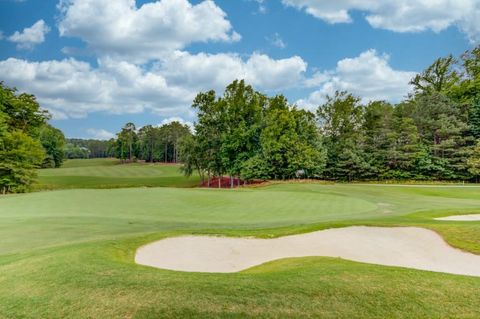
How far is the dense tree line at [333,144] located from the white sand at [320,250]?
1297 inches

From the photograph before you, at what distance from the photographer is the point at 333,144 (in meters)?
52.7

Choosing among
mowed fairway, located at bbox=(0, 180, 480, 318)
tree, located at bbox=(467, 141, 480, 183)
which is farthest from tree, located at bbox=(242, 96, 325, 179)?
mowed fairway, located at bbox=(0, 180, 480, 318)

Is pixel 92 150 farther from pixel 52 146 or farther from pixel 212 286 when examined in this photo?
pixel 212 286

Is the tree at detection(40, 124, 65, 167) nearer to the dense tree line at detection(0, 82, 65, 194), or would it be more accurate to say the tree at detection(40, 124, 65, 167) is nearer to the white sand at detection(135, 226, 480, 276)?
the dense tree line at detection(0, 82, 65, 194)

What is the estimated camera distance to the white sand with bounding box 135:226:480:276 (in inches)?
319

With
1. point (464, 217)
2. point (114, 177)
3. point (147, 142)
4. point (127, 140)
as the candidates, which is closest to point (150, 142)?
point (147, 142)

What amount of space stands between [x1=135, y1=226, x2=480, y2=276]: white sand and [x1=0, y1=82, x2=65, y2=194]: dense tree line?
109ft

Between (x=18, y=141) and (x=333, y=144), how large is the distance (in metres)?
44.3

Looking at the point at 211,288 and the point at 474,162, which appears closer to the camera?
the point at 211,288

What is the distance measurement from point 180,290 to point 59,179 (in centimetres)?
5983

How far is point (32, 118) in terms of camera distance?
4338cm

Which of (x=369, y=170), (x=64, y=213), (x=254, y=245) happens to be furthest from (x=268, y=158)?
(x=254, y=245)

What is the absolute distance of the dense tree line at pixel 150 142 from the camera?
103 m

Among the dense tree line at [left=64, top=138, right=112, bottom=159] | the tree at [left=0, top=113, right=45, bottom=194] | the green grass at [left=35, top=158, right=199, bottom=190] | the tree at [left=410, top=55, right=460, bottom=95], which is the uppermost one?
the tree at [left=410, top=55, right=460, bottom=95]
